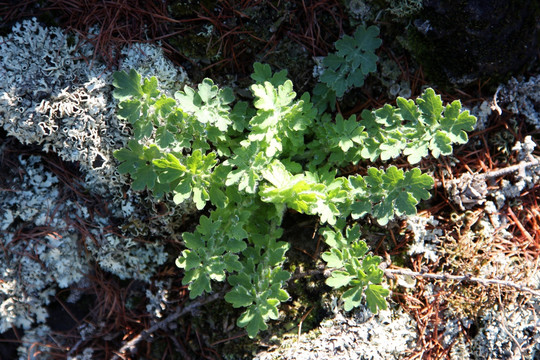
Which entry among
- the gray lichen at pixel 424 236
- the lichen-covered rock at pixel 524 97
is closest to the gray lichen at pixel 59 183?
the gray lichen at pixel 424 236

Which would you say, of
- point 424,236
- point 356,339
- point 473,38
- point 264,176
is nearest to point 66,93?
point 264,176

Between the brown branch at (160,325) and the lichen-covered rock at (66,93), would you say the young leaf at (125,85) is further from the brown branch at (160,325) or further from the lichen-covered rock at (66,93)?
the brown branch at (160,325)

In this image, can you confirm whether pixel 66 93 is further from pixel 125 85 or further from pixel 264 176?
pixel 264 176

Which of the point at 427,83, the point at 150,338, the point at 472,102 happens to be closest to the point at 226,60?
the point at 427,83

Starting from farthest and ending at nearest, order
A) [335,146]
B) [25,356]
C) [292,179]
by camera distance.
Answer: [25,356]
[335,146]
[292,179]

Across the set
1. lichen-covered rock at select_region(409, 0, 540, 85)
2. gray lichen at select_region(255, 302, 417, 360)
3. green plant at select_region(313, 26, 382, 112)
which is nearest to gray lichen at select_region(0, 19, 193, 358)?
green plant at select_region(313, 26, 382, 112)

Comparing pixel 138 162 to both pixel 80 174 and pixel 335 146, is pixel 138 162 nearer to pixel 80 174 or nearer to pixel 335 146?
pixel 80 174
